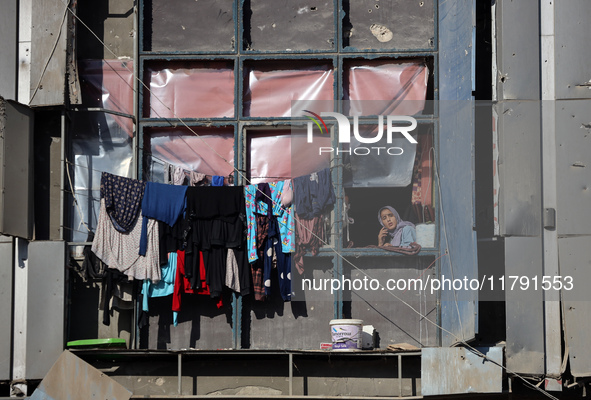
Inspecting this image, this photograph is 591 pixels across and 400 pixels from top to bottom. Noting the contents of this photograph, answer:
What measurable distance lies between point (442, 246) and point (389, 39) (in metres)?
2.38

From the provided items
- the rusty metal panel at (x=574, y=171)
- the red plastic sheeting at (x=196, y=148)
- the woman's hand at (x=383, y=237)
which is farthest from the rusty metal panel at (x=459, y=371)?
the red plastic sheeting at (x=196, y=148)

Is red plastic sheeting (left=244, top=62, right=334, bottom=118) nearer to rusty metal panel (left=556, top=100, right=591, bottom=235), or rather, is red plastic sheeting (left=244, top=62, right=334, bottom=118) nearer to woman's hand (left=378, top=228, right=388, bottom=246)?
woman's hand (left=378, top=228, right=388, bottom=246)

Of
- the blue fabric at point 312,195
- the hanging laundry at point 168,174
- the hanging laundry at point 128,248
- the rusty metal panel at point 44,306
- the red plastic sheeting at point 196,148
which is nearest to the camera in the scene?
the rusty metal panel at point 44,306

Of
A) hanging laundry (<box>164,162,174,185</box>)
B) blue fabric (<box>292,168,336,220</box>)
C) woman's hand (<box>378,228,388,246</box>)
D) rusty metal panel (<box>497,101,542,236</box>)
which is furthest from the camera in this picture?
hanging laundry (<box>164,162,174,185</box>)

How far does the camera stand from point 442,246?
959cm

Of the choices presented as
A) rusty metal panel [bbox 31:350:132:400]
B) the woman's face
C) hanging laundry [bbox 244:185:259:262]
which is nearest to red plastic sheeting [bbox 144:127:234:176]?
hanging laundry [bbox 244:185:259:262]

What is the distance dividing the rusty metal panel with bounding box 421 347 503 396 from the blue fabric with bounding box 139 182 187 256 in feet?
9.59

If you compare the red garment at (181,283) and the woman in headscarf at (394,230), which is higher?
the woman in headscarf at (394,230)

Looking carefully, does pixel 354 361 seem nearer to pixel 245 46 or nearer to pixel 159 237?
pixel 159 237

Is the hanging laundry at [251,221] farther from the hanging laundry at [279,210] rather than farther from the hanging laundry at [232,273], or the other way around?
the hanging laundry at [232,273]

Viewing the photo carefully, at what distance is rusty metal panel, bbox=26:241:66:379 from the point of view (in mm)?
9109

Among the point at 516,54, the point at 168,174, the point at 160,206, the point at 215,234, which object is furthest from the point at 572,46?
the point at 160,206

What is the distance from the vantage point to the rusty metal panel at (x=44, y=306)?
9109 millimetres

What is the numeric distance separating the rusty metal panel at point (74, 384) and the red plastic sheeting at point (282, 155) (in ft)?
8.76
